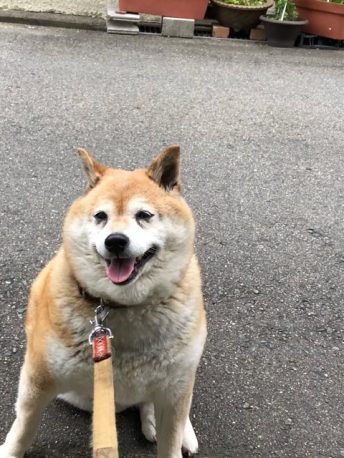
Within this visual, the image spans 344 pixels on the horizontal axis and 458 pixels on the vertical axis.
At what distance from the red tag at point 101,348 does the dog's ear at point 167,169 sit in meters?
0.59

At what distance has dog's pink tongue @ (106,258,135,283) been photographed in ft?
5.73

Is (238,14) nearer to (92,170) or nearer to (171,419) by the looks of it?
(92,170)

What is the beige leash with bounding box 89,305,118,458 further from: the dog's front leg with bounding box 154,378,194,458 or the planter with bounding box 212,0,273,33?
the planter with bounding box 212,0,273,33

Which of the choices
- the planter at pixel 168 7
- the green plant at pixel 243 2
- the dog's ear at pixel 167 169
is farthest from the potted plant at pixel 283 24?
the dog's ear at pixel 167 169

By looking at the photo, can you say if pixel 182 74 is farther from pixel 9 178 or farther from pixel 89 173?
pixel 89 173

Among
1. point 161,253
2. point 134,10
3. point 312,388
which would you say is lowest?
point 312,388

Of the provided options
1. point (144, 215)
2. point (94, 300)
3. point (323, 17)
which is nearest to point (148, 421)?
point (94, 300)

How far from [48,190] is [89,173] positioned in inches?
79.7

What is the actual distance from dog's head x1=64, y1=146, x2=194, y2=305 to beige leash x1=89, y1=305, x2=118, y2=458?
0.43 ft

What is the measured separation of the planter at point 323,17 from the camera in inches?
280

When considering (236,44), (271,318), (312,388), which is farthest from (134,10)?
(312,388)

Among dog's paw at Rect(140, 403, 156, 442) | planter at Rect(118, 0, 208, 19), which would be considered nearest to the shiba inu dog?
dog's paw at Rect(140, 403, 156, 442)

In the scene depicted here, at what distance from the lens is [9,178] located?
159 inches

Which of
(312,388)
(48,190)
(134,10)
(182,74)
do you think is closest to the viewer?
(312,388)
